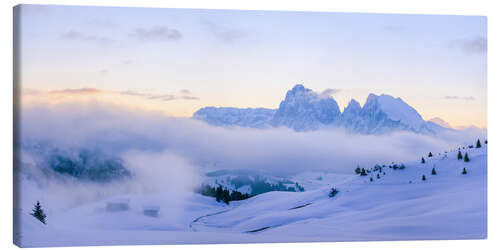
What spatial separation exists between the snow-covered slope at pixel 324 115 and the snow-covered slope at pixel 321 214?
2.59ft

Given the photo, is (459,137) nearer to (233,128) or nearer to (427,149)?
(427,149)

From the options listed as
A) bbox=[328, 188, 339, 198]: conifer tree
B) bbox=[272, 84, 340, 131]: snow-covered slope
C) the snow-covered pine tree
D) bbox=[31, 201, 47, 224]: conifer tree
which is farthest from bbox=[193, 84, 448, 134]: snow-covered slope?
bbox=[31, 201, 47, 224]: conifer tree

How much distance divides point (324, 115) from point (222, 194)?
2442 millimetres

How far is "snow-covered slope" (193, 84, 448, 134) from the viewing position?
14.1 m

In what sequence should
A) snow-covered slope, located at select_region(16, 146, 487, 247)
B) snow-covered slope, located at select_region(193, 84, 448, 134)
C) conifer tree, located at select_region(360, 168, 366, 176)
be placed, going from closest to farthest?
snow-covered slope, located at select_region(16, 146, 487, 247) → snow-covered slope, located at select_region(193, 84, 448, 134) → conifer tree, located at select_region(360, 168, 366, 176)

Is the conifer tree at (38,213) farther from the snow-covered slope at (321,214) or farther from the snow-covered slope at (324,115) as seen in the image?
the snow-covered slope at (324,115)

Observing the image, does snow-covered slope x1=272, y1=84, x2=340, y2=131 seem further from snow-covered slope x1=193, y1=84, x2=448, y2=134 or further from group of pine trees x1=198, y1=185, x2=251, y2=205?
group of pine trees x1=198, y1=185, x2=251, y2=205

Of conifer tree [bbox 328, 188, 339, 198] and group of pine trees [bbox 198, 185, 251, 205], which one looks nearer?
group of pine trees [bbox 198, 185, 251, 205]

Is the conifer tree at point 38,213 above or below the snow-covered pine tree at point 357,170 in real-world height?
below

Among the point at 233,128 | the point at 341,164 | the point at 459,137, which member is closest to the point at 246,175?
the point at 233,128

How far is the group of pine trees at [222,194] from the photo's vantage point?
14.1 metres

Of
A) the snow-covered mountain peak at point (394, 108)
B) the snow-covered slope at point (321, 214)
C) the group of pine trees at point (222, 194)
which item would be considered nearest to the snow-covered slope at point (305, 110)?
the snow-covered mountain peak at point (394, 108)

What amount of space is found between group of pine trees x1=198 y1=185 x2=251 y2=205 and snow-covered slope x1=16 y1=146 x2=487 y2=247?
3.7 inches
